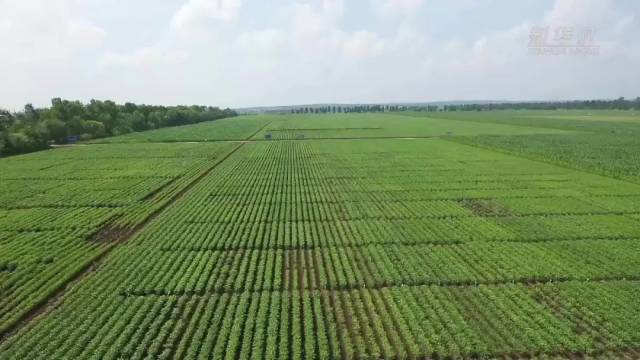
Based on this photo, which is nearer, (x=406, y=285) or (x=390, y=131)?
(x=406, y=285)

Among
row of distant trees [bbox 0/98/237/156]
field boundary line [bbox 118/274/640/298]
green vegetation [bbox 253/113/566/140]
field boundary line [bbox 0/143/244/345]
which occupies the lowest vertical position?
field boundary line [bbox 118/274/640/298]

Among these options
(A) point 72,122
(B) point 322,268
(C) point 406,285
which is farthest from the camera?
(A) point 72,122

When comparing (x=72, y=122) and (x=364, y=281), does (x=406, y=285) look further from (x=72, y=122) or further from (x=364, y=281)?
(x=72, y=122)

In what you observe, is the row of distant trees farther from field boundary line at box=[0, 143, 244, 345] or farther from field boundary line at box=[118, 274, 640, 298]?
field boundary line at box=[118, 274, 640, 298]

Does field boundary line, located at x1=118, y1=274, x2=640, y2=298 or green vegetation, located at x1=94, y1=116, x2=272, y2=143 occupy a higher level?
green vegetation, located at x1=94, y1=116, x2=272, y2=143

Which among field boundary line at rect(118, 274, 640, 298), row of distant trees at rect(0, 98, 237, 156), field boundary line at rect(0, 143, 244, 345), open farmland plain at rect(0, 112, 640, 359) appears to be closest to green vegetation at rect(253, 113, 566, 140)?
row of distant trees at rect(0, 98, 237, 156)

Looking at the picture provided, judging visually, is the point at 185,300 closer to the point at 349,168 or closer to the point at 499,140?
the point at 349,168

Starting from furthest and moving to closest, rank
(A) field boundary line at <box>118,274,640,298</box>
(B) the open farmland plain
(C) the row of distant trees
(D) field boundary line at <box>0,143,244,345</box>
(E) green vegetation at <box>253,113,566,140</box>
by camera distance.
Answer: (E) green vegetation at <box>253,113,566,140</box> → (C) the row of distant trees → (A) field boundary line at <box>118,274,640,298</box> → (D) field boundary line at <box>0,143,244,345</box> → (B) the open farmland plain

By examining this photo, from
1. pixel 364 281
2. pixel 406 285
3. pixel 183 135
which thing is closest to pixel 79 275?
pixel 364 281
